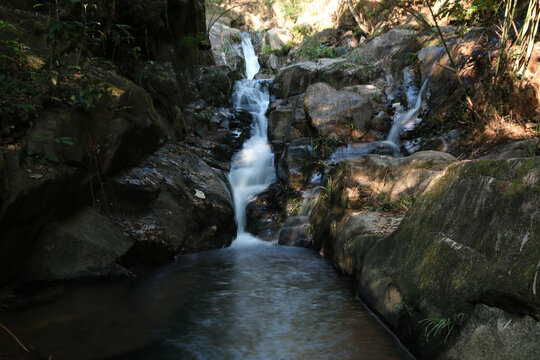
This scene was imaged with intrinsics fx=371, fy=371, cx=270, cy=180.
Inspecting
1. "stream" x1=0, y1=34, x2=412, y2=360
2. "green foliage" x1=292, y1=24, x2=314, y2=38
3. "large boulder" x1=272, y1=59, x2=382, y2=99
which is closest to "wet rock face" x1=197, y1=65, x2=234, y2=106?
"large boulder" x1=272, y1=59, x2=382, y2=99

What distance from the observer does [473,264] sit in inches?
98.6

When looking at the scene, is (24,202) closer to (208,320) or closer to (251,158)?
(208,320)

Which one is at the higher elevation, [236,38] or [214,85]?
[236,38]

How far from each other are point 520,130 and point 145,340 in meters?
7.06

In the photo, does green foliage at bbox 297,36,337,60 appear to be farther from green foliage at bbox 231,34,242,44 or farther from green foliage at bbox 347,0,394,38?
green foliage at bbox 231,34,242,44

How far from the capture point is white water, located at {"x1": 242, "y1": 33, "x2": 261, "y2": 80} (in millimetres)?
22984

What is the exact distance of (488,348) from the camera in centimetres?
218

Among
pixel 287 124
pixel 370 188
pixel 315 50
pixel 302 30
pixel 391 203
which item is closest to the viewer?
pixel 391 203

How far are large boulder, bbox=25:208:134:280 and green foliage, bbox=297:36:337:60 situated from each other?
1418cm

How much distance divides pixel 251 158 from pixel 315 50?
9855 mm

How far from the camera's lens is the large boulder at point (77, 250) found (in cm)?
466

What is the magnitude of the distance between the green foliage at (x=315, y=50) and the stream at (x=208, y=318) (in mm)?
13609

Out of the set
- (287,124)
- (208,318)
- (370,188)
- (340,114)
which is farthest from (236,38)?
(208,318)

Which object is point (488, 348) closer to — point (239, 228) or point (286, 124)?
point (239, 228)
